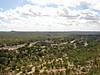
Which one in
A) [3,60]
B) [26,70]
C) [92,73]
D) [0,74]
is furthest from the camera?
[3,60]

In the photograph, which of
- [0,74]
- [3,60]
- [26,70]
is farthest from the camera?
[3,60]

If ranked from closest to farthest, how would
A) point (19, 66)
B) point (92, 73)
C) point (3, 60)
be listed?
point (92, 73) → point (19, 66) → point (3, 60)

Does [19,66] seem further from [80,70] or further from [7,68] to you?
[80,70]

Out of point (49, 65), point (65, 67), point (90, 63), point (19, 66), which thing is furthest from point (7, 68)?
point (90, 63)

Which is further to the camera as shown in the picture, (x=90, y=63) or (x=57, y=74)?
(x=90, y=63)

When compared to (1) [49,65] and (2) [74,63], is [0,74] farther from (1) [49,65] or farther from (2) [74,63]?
(2) [74,63]

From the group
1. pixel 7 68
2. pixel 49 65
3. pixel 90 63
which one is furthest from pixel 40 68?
pixel 90 63

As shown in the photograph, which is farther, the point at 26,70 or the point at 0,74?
the point at 26,70

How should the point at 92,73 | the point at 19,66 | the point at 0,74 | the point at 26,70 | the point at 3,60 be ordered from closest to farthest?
the point at 92,73
the point at 0,74
the point at 26,70
the point at 19,66
the point at 3,60

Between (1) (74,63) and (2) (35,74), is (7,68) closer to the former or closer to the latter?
(2) (35,74)
